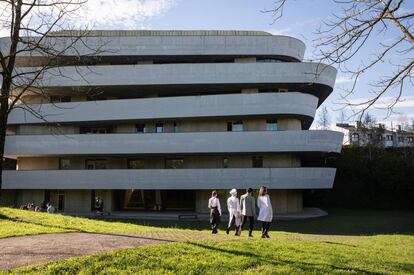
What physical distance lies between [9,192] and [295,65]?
3154cm

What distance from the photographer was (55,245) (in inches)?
378

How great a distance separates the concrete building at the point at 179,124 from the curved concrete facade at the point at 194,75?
3.3 inches

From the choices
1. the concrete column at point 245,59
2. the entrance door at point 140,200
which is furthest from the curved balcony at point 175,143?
the concrete column at point 245,59

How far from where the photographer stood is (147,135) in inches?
1372

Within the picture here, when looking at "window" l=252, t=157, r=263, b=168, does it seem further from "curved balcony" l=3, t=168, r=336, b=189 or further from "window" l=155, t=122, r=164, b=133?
"window" l=155, t=122, r=164, b=133

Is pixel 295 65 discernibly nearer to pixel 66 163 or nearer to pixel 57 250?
pixel 66 163

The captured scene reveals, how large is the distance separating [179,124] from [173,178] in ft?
15.7

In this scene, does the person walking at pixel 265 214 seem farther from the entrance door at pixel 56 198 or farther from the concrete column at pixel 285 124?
the entrance door at pixel 56 198

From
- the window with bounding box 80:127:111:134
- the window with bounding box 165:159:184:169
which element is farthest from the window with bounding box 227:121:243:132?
the window with bounding box 80:127:111:134

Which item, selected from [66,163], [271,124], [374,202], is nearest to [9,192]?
[66,163]

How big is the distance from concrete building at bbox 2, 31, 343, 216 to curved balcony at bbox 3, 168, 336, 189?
80 millimetres

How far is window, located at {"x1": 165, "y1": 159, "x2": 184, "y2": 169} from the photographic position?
37.1 m

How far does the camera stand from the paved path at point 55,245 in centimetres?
812

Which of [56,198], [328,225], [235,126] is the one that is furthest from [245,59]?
[56,198]
